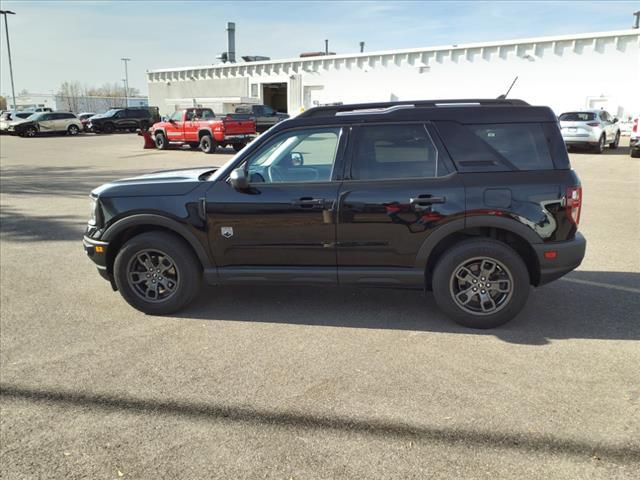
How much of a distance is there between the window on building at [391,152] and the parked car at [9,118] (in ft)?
122

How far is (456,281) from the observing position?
438 centimetres

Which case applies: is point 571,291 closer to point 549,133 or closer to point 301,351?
point 549,133

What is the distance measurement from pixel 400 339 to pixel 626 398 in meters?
1.60

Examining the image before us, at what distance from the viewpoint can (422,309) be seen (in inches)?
192

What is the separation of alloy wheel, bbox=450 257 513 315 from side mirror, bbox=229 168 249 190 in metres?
1.90

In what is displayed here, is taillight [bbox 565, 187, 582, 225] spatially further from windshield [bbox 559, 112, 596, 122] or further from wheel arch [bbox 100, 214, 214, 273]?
windshield [bbox 559, 112, 596, 122]

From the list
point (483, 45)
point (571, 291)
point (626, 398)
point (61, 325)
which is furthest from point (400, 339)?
point (483, 45)

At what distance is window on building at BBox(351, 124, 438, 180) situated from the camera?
14.3 ft

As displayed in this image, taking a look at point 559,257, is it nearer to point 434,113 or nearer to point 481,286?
point 481,286

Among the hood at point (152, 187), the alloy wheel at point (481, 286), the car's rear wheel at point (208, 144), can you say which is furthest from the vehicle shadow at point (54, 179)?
the alloy wheel at point (481, 286)

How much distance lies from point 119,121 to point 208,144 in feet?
64.6

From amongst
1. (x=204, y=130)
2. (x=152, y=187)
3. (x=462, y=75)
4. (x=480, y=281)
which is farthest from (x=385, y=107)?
(x=462, y=75)

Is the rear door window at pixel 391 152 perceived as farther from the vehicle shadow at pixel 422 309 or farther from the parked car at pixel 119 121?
the parked car at pixel 119 121

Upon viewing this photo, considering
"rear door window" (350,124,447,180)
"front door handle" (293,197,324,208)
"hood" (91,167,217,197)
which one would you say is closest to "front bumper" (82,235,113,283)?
"hood" (91,167,217,197)
